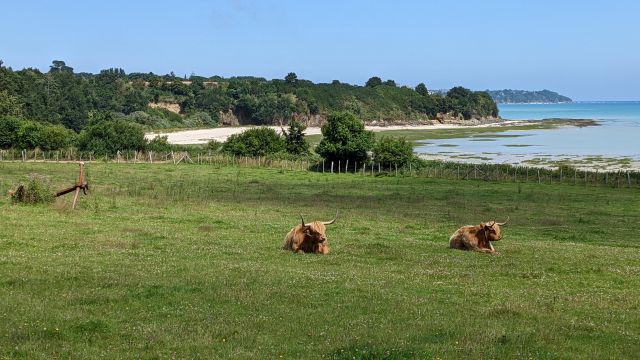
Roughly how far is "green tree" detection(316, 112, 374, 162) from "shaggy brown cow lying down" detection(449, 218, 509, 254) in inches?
1953

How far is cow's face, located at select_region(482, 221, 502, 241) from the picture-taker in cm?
2333

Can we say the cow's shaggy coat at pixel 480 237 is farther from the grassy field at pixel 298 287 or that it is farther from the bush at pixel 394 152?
the bush at pixel 394 152

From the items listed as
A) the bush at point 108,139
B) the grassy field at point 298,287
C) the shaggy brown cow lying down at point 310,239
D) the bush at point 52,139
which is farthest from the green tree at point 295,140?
the shaggy brown cow lying down at point 310,239

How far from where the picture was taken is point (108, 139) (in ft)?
272

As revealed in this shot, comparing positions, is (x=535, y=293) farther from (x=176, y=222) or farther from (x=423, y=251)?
(x=176, y=222)

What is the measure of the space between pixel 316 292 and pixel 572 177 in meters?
50.9

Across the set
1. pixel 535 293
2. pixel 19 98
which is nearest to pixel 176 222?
pixel 535 293

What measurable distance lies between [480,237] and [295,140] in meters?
65.0

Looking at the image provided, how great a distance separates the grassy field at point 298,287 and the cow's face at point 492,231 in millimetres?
847

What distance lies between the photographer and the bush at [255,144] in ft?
273

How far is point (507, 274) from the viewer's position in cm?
1856

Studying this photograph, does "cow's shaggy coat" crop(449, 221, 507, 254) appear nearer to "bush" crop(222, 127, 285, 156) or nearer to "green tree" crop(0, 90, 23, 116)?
"bush" crop(222, 127, 285, 156)

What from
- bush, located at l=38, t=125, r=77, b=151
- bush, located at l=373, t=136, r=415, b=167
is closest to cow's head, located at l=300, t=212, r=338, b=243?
bush, located at l=373, t=136, r=415, b=167

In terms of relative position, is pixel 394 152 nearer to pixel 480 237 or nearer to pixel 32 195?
pixel 32 195
